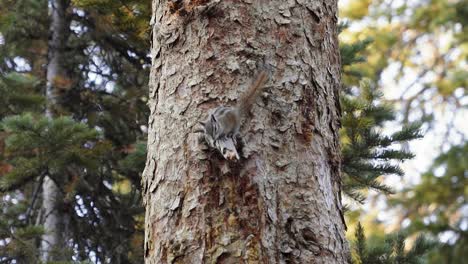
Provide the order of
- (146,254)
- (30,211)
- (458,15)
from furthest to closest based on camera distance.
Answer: (458,15), (30,211), (146,254)

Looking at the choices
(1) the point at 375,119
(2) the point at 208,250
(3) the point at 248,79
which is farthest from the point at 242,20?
(1) the point at 375,119

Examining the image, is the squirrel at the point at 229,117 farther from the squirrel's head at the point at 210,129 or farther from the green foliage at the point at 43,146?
the green foliage at the point at 43,146

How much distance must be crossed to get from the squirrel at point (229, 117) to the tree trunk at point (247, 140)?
0.16 ft

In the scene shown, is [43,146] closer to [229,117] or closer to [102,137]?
[102,137]

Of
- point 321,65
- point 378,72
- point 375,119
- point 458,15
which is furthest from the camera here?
point 378,72

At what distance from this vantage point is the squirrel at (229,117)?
198 centimetres

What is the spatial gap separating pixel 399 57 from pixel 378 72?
0.89m

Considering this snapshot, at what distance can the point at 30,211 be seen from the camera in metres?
4.70

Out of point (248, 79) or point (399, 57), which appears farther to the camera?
point (399, 57)

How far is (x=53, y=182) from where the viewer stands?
4848 millimetres

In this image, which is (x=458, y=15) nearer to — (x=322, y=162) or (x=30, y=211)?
(x=30, y=211)

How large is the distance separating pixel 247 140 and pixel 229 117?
0.34ft

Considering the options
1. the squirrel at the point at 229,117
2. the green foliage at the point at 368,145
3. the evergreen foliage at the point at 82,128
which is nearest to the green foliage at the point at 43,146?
the evergreen foliage at the point at 82,128

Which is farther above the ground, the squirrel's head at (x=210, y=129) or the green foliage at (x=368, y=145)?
the green foliage at (x=368, y=145)
